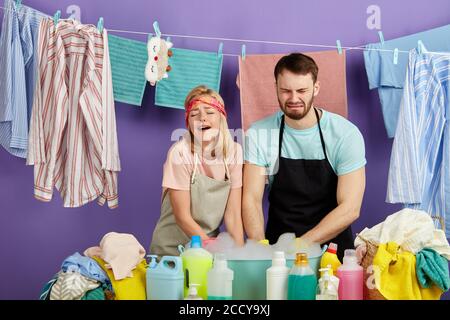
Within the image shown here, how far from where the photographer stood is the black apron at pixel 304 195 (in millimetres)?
2824

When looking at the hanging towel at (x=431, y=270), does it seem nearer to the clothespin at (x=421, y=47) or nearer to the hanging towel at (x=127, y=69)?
the clothespin at (x=421, y=47)

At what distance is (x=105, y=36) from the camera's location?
3033mm

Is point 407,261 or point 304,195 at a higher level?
point 304,195

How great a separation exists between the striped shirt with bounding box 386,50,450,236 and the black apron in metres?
0.35

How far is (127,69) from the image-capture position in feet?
10.4

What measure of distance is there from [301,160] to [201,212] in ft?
1.62

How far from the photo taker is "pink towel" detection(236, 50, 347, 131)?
3.15 meters

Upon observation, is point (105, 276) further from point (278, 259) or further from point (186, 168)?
point (186, 168)

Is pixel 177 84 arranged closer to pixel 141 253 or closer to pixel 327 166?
pixel 327 166

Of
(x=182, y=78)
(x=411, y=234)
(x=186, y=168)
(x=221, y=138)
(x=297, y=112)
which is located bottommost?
(x=411, y=234)

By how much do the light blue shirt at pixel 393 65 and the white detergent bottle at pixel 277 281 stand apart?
1378 mm

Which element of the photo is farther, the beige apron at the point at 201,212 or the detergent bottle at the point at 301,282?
the beige apron at the point at 201,212

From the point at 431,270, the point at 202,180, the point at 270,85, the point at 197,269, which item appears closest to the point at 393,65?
the point at 270,85

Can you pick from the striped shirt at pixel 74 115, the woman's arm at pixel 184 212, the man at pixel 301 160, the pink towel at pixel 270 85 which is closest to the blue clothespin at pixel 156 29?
the striped shirt at pixel 74 115
